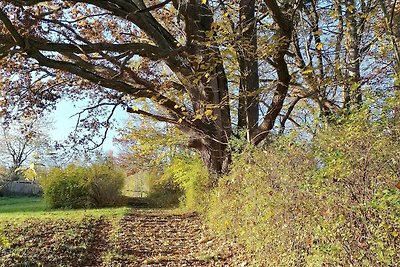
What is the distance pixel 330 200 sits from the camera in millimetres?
3562

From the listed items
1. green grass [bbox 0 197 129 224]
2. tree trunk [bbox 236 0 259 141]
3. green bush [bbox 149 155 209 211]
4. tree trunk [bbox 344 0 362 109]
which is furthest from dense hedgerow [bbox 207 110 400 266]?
green grass [bbox 0 197 129 224]

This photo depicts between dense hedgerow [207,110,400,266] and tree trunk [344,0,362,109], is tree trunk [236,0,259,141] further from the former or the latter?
dense hedgerow [207,110,400,266]

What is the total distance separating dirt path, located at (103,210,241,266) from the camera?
6508mm

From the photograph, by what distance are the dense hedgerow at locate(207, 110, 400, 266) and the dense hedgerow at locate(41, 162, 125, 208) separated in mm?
11965

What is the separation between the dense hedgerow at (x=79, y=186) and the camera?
1648 cm

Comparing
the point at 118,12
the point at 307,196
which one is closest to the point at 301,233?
the point at 307,196

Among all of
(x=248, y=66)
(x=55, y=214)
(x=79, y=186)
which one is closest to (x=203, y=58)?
(x=248, y=66)

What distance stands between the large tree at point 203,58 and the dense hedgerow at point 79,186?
18.6ft

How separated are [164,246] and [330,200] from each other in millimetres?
4989

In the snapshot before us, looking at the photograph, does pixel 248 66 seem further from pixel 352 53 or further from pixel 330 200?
pixel 330 200

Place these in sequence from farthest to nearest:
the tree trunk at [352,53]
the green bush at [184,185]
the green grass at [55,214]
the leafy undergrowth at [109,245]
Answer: the green bush at [184,185] → the green grass at [55,214] → the tree trunk at [352,53] → the leafy undergrowth at [109,245]

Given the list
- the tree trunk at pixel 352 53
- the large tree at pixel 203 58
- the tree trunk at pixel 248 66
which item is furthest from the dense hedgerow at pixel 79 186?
the tree trunk at pixel 352 53

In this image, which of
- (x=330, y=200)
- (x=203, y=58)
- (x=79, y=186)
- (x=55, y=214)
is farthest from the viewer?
(x=79, y=186)

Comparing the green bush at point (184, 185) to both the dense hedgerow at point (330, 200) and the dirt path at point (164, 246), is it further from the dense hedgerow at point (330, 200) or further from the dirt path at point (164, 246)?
the dense hedgerow at point (330, 200)
